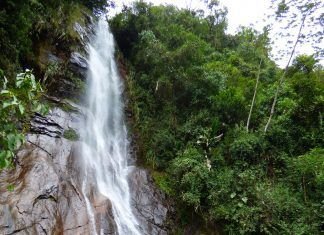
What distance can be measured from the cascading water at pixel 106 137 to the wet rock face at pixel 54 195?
28 centimetres

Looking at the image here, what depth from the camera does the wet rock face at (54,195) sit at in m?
7.31

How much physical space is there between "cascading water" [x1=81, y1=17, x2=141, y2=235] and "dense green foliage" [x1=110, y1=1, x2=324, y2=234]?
0.96 meters

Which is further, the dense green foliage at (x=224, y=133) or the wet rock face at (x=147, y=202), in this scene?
→ the dense green foliage at (x=224, y=133)

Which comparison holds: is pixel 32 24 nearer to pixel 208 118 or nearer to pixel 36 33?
pixel 36 33

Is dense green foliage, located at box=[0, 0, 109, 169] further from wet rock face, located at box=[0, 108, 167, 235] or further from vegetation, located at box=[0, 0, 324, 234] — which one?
wet rock face, located at box=[0, 108, 167, 235]

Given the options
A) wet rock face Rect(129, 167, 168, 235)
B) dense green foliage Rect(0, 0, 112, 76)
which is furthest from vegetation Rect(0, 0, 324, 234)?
wet rock face Rect(129, 167, 168, 235)

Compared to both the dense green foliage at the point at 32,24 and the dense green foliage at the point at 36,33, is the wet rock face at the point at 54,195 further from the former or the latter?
the dense green foliage at the point at 32,24

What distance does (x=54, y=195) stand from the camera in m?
8.27

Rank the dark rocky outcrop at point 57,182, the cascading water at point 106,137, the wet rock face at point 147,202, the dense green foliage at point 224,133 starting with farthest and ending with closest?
the dense green foliage at point 224,133
the wet rock face at point 147,202
the cascading water at point 106,137
the dark rocky outcrop at point 57,182

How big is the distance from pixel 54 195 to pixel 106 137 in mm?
4771

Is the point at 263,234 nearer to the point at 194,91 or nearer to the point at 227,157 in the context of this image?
the point at 227,157

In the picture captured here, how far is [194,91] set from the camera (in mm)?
15312

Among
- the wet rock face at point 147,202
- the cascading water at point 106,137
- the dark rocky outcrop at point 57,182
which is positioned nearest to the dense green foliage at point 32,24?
the dark rocky outcrop at point 57,182

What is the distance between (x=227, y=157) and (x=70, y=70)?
7154 millimetres
